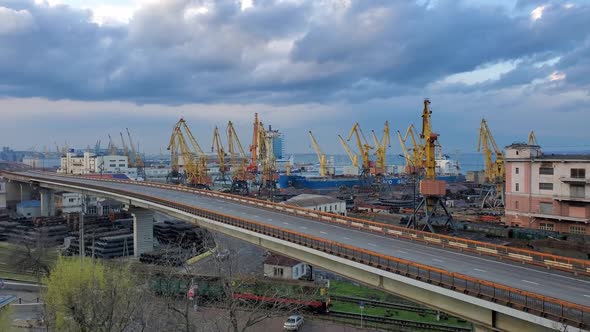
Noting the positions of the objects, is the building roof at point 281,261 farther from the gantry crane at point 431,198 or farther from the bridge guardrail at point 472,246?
the gantry crane at point 431,198

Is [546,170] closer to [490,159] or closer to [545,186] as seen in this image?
[545,186]

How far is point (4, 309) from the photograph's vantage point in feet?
73.2

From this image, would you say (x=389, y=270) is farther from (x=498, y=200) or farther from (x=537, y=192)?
(x=498, y=200)

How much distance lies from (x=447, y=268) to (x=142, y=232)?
41355mm

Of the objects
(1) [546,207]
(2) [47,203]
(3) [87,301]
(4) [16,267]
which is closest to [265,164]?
(2) [47,203]

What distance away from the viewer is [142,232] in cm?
5359

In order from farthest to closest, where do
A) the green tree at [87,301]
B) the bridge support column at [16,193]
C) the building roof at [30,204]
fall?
the bridge support column at [16,193], the building roof at [30,204], the green tree at [87,301]

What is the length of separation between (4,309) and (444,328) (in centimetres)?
2450

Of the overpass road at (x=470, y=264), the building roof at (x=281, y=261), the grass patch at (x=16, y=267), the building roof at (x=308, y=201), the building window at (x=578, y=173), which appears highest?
the building window at (x=578, y=173)

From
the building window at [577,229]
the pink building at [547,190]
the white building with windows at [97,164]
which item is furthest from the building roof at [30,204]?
the building window at [577,229]

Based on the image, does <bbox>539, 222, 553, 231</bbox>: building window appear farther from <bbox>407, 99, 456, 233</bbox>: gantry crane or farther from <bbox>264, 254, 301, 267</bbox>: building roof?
<bbox>264, 254, 301, 267</bbox>: building roof

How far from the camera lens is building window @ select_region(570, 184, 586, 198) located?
41.8m

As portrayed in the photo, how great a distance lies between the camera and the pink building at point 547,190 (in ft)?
138

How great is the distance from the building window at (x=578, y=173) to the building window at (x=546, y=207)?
3.61 meters
